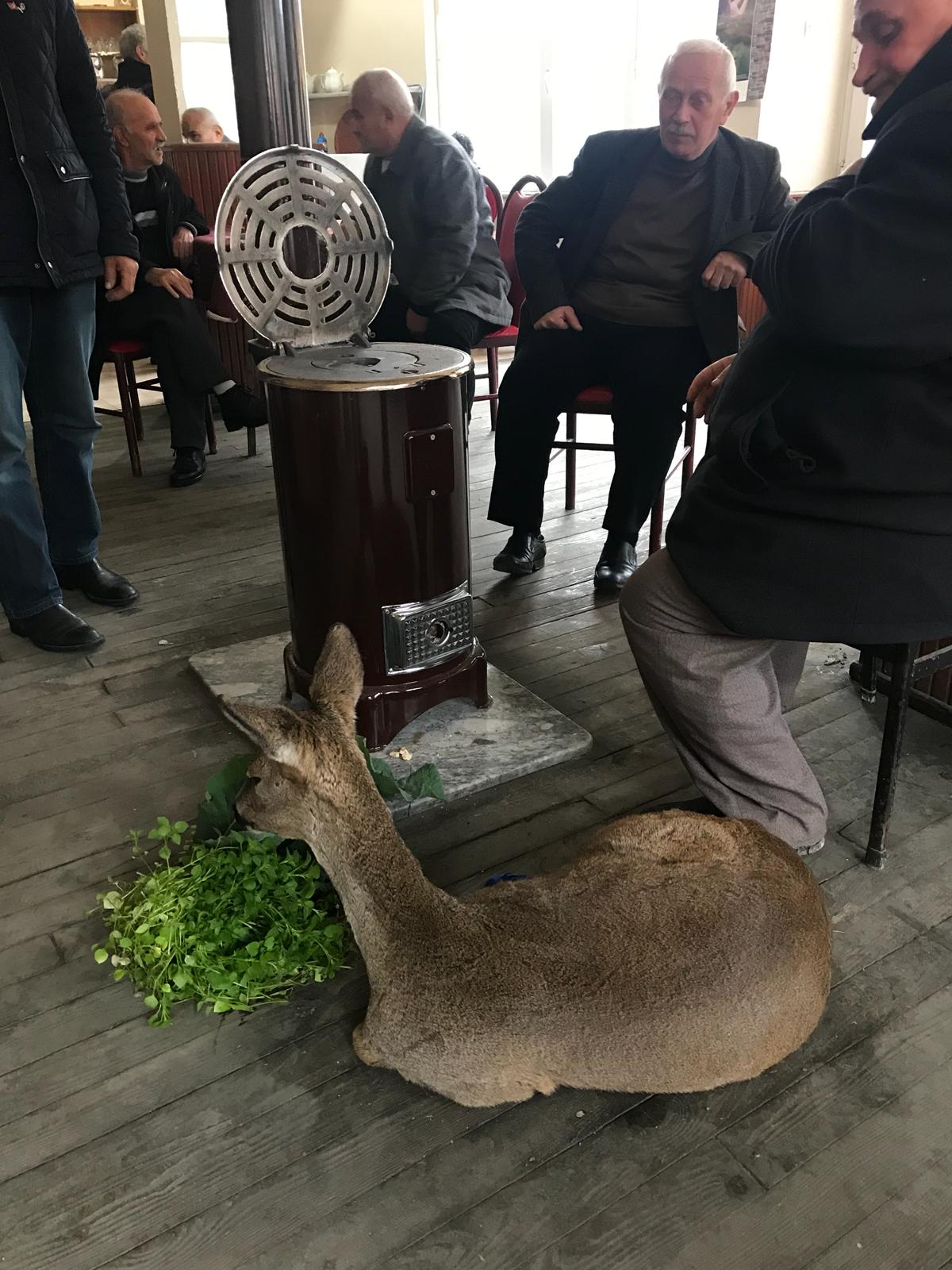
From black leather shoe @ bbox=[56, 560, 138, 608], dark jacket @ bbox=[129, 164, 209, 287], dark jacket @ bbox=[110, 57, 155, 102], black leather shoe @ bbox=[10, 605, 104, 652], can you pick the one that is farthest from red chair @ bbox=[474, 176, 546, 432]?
dark jacket @ bbox=[110, 57, 155, 102]

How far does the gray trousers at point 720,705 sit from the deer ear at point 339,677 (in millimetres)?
Answer: 521

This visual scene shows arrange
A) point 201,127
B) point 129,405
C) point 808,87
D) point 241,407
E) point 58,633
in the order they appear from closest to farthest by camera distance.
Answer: point 58,633, point 129,405, point 241,407, point 201,127, point 808,87

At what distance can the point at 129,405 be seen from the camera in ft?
13.0

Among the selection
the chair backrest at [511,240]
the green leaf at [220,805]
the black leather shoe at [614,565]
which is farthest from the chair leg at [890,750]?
the chair backrest at [511,240]

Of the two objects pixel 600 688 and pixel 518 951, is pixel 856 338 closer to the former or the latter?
pixel 518 951

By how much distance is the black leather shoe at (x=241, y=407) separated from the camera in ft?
13.4

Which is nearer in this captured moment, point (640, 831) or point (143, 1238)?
point (143, 1238)

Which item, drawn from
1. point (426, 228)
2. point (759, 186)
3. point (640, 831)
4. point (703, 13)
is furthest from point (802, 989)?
point (703, 13)

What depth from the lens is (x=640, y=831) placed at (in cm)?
144

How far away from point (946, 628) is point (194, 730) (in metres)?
1.56

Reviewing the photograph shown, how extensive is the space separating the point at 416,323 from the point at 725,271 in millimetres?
1123

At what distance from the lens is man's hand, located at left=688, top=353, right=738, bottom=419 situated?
6.11 feet

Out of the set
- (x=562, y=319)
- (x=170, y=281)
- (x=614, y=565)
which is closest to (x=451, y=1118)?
(x=614, y=565)

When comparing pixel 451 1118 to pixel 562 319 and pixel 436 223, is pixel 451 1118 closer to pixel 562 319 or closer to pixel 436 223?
pixel 562 319
